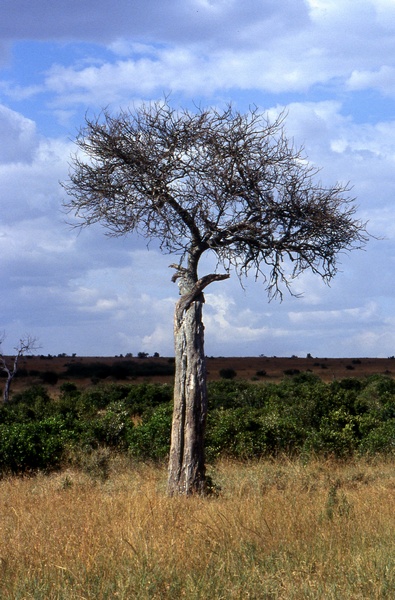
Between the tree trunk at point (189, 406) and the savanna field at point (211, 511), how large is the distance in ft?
1.32

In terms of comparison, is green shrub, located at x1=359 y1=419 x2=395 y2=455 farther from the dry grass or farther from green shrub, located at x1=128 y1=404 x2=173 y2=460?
the dry grass

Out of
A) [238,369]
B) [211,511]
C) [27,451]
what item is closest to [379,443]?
[27,451]

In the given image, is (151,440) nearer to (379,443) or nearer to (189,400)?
(379,443)

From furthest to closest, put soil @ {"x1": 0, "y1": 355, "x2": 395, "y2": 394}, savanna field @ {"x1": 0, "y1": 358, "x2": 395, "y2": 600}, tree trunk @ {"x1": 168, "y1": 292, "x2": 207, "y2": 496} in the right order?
soil @ {"x1": 0, "y1": 355, "x2": 395, "y2": 394} < tree trunk @ {"x1": 168, "y1": 292, "x2": 207, "y2": 496} < savanna field @ {"x1": 0, "y1": 358, "x2": 395, "y2": 600}

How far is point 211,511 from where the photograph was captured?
30.3 feet

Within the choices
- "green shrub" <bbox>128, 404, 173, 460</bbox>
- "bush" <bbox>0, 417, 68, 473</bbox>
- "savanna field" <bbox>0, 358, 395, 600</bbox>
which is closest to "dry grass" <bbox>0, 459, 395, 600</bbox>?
"savanna field" <bbox>0, 358, 395, 600</bbox>

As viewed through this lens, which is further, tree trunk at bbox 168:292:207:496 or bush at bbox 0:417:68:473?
bush at bbox 0:417:68:473

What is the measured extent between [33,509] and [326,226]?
6.57 m

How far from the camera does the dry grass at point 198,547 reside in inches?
248

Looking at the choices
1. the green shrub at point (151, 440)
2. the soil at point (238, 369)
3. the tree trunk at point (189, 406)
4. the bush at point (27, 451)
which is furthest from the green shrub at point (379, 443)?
the soil at point (238, 369)

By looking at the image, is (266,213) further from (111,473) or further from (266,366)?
(266,366)

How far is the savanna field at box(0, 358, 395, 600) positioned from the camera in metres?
6.48

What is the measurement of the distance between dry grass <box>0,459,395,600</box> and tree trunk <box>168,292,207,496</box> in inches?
17.8

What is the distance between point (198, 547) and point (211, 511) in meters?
1.88
